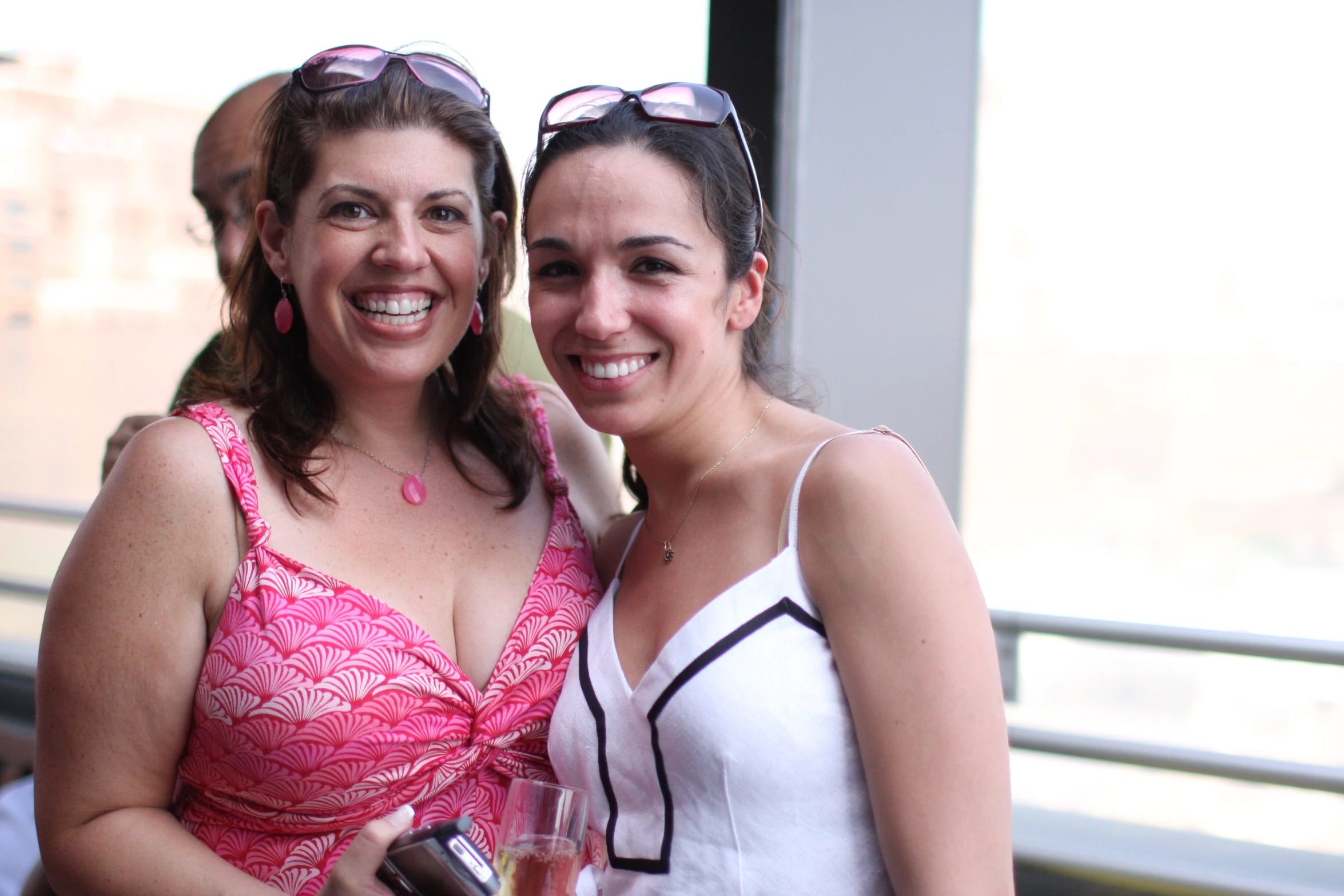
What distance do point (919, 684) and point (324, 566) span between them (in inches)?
32.9

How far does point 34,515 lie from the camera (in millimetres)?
3781

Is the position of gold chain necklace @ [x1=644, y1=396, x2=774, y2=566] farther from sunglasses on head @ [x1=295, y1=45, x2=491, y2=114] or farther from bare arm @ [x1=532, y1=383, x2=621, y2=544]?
sunglasses on head @ [x1=295, y1=45, x2=491, y2=114]

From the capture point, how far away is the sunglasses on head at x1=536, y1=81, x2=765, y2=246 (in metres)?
1.43

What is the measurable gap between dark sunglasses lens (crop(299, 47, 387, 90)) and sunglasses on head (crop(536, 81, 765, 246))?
27 cm

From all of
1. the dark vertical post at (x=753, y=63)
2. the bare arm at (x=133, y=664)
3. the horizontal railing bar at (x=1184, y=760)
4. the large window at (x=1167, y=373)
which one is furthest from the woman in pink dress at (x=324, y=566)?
the large window at (x=1167, y=373)

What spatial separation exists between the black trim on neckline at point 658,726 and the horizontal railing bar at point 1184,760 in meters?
0.97

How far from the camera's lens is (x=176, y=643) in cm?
133

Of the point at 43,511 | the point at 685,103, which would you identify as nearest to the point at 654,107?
the point at 685,103

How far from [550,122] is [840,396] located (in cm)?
132

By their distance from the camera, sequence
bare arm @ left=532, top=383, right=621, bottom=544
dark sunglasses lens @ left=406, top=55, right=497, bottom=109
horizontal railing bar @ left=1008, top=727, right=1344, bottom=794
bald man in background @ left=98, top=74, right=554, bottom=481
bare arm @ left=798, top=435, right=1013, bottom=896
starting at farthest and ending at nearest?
bald man in background @ left=98, top=74, right=554, bottom=481, horizontal railing bar @ left=1008, top=727, right=1344, bottom=794, bare arm @ left=532, top=383, right=621, bottom=544, dark sunglasses lens @ left=406, top=55, right=497, bottom=109, bare arm @ left=798, top=435, right=1013, bottom=896

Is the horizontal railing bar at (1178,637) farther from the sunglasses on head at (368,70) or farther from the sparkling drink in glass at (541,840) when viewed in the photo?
the sunglasses on head at (368,70)

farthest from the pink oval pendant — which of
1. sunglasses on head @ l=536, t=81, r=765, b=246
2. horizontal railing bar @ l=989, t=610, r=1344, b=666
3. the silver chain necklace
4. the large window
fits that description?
the large window

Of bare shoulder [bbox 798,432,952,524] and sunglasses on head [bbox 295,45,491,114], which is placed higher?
sunglasses on head [bbox 295,45,491,114]

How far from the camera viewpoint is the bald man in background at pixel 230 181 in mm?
2229
